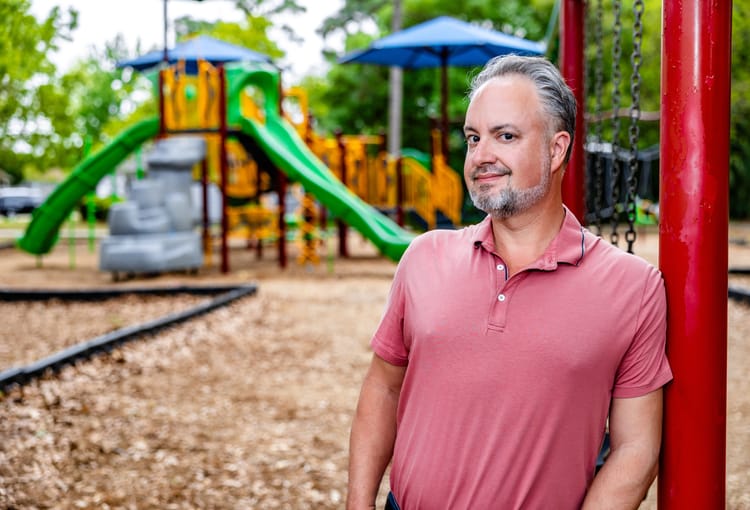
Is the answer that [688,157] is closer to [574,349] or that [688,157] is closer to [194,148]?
[574,349]

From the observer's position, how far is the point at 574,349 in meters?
1.58

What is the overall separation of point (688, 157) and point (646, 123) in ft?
74.2

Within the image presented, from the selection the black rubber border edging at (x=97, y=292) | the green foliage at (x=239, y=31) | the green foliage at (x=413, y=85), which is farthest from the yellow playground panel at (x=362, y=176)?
the green foliage at (x=413, y=85)

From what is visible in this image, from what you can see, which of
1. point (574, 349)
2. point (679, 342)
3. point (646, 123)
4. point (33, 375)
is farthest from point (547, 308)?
point (646, 123)

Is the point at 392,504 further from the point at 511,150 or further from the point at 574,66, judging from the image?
the point at 574,66

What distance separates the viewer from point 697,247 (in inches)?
69.0

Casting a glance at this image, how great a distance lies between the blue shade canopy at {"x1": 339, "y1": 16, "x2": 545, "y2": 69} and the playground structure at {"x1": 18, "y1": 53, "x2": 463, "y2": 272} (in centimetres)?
150

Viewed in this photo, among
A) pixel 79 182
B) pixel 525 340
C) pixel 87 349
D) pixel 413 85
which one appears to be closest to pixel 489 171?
pixel 525 340

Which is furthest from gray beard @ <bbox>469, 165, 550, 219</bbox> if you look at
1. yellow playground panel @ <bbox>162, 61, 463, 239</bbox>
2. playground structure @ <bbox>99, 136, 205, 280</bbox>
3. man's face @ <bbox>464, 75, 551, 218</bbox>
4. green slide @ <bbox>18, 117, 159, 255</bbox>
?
yellow playground panel @ <bbox>162, 61, 463, 239</bbox>

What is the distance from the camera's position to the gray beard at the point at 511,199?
169 cm

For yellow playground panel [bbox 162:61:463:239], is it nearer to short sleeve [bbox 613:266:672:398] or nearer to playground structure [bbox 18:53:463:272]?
playground structure [bbox 18:53:463:272]

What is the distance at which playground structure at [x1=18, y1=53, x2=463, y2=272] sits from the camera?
38.3 feet

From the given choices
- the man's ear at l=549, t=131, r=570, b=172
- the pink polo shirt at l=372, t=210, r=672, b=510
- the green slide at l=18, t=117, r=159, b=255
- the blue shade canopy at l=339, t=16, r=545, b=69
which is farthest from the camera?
the blue shade canopy at l=339, t=16, r=545, b=69

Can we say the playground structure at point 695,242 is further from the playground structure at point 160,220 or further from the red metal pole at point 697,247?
the playground structure at point 160,220
